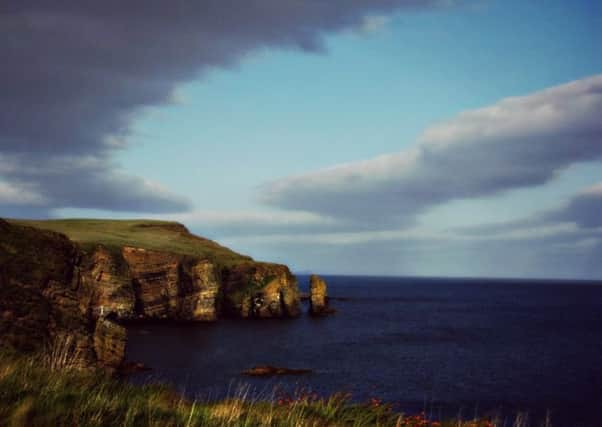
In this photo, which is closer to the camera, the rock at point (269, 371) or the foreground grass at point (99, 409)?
the foreground grass at point (99, 409)

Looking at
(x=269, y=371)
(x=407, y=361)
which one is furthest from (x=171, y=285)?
(x=407, y=361)

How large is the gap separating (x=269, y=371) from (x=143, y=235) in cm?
7920

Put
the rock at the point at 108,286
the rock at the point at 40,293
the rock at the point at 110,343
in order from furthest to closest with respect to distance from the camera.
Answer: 1. the rock at the point at 108,286
2. the rock at the point at 110,343
3. the rock at the point at 40,293

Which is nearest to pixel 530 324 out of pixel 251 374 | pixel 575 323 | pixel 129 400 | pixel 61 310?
pixel 575 323

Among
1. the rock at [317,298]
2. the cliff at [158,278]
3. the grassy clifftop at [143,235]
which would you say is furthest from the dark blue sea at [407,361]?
the grassy clifftop at [143,235]

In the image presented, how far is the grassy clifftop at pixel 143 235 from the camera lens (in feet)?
351

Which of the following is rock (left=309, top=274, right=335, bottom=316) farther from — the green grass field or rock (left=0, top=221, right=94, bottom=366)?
the green grass field

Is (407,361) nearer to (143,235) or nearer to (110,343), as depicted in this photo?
(110,343)

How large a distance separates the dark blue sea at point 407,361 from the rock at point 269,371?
1.36 m

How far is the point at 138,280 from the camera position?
97500 millimetres

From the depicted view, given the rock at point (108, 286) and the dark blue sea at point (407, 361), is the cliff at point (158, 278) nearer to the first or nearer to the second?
the rock at point (108, 286)

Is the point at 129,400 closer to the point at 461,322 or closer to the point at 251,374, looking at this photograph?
the point at 251,374

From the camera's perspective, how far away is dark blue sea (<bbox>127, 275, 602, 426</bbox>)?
147ft

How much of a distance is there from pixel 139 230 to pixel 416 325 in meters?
77.4
